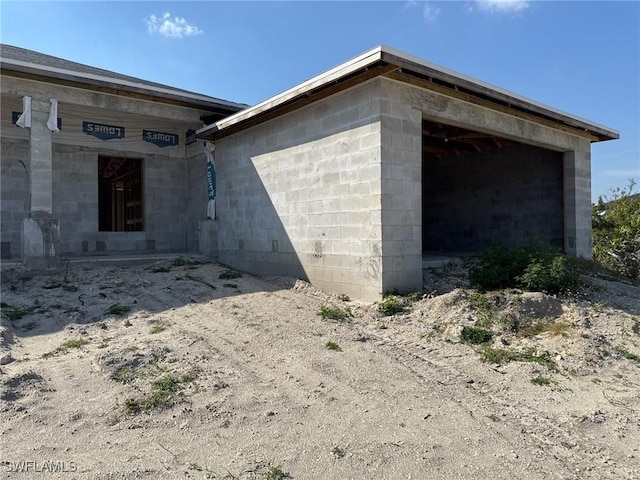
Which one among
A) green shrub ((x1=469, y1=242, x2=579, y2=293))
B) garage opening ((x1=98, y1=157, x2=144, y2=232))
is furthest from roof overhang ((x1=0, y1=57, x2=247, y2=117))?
green shrub ((x1=469, y1=242, x2=579, y2=293))

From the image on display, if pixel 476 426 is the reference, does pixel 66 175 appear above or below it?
above

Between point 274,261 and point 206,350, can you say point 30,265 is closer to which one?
point 274,261

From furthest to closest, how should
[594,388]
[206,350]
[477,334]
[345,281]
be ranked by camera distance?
[345,281], [477,334], [206,350], [594,388]

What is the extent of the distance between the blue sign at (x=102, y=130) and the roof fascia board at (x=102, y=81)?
7.13ft

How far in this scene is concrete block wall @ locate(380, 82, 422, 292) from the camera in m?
7.74

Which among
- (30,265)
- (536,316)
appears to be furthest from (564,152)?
(30,265)

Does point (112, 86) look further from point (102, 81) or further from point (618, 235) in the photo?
point (618, 235)

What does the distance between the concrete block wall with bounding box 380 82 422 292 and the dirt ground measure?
602mm

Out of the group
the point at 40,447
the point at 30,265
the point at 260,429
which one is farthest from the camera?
the point at 30,265

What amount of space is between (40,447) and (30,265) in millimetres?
7750

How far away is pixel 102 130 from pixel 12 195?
2.92m

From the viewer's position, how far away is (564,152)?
12.5m

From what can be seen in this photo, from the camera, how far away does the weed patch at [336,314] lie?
7133mm

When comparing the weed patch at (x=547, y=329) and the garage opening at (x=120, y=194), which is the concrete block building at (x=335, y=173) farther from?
the weed patch at (x=547, y=329)
